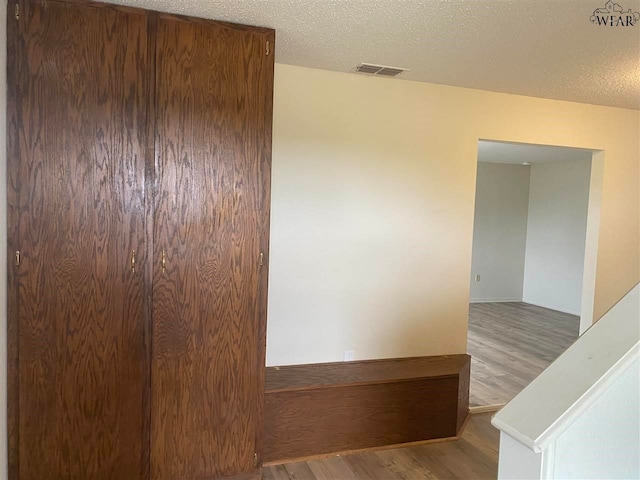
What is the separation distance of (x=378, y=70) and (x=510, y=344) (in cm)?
362

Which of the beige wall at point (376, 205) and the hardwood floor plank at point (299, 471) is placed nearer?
the hardwood floor plank at point (299, 471)

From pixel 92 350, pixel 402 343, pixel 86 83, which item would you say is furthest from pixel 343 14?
pixel 402 343

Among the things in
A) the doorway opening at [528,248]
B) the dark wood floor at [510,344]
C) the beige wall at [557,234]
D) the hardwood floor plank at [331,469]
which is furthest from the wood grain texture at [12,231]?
the beige wall at [557,234]

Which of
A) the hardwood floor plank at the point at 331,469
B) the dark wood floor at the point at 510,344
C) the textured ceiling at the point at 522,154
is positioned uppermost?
the textured ceiling at the point at 522,154

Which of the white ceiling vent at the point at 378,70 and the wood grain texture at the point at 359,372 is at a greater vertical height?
the white ceiling vent at the point at 378,70

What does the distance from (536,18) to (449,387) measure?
2.19 m

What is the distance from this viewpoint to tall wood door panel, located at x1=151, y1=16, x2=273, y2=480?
6.77 feet

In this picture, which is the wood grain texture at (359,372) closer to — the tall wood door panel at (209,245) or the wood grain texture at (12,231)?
the tall wood door panel at (209,245)

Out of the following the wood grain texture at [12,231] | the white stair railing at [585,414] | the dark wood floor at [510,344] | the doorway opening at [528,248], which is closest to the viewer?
the white stair railing at [585,414]

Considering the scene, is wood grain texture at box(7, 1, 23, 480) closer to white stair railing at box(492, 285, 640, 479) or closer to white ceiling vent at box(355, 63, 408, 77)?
white ceiling vent at box(355, 63, 408, 77)

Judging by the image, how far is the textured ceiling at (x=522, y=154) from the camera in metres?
5.60

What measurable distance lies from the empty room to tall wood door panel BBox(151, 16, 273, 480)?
0.4 inches

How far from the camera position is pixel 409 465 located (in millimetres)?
2551

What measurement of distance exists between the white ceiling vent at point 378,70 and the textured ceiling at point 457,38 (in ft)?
0.22
